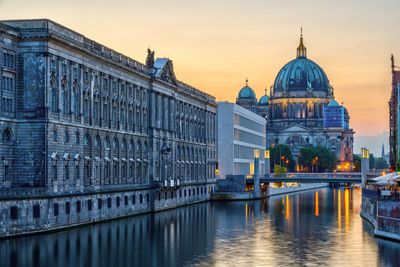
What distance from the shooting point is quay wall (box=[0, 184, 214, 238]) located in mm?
68688

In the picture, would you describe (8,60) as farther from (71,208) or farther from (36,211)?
(71,208)

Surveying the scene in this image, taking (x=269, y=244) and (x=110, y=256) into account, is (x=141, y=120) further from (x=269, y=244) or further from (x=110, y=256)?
(x=110, y=256)

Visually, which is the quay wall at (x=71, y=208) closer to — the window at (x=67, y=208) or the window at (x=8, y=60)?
the window at (x=67, y=208)

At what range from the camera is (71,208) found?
80562mm

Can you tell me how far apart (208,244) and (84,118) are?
26.0 m

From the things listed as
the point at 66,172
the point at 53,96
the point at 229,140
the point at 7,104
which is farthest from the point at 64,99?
the point at 229,140

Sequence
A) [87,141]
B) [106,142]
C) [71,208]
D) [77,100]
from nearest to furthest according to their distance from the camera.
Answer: [71,208] → [77,100] → [87,141] → [106,142]

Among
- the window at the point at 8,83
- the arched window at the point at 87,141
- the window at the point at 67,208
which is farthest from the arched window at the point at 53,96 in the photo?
the window at the point at 67,208

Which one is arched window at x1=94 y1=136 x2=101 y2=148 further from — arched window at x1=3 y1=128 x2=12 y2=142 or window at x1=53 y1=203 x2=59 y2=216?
arched window at x1=3 y1=128 x2=12 y2=142

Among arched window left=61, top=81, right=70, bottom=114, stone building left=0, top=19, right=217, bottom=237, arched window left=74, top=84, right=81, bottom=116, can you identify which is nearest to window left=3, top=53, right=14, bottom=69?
stone building left=0, top=19, right=217, bottom=237

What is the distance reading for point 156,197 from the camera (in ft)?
358

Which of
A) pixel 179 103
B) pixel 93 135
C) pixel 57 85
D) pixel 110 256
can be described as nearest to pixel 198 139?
pixel 179 103

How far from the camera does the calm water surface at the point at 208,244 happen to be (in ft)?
191

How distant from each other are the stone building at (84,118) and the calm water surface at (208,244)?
290 inches
